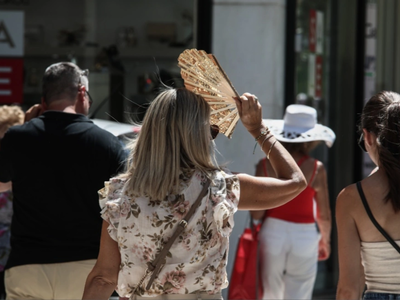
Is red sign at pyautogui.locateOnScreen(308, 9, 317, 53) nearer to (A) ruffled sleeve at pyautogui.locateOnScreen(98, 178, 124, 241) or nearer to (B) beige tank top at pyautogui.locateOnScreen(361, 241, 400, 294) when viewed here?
(B) beige tank top at pyautogui.locateOnScreen(361, 241, 400, 294)

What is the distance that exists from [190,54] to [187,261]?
Answer: 83cm

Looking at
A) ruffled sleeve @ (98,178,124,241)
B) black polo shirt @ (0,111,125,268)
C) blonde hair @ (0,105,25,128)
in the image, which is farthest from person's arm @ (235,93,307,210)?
blonde hair @ (0,105,25,128)

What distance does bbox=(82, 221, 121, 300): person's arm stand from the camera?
2555 mm

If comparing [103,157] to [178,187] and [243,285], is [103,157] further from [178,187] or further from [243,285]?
[243,285]

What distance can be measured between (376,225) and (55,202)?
1.68 metres

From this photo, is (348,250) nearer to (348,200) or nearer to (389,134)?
(348,200)

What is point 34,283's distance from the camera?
3.55m

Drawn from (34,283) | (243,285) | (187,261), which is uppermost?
(187,261)

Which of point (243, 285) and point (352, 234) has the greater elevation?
point (352, 234)

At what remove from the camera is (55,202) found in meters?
3.53

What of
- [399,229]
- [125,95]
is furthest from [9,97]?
[399,229]

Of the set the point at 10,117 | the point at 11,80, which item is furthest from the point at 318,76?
the point at 10,117

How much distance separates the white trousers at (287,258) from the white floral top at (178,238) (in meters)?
2.67

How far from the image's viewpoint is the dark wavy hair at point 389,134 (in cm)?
275
